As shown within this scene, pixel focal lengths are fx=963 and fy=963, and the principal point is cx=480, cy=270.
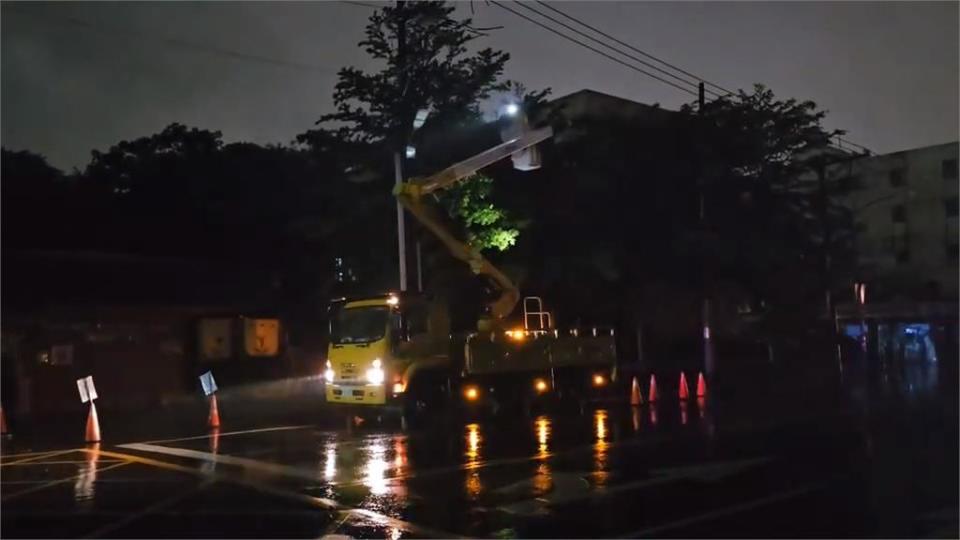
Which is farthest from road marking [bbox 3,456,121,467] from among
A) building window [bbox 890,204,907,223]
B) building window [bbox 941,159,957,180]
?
building window [bbox 890,204,907,223]

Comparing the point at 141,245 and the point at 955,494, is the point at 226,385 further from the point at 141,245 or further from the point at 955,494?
the point at 955,494

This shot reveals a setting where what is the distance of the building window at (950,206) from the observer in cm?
3703

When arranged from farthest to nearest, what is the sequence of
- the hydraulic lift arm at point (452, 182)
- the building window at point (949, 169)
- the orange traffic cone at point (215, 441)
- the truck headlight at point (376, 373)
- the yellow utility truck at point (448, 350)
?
1. the building window at point (949, 169)
2. the hydraulic lift arm at point (452, 182)
3. the yellow utility truck at point (448, 350)
4. the truck headlight at point (376, 373)
5. the orange traffic cone at point (215, 441)

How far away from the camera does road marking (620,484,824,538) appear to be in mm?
8727

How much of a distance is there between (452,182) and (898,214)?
25.0 meters

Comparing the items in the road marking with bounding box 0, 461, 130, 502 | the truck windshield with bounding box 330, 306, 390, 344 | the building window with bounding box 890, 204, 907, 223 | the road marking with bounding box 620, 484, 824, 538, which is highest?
the building window with bounding box 890, 204, 907, 223

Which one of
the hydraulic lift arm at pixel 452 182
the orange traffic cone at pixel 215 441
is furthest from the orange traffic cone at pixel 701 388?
the orange traffic cone at pixel 215 441

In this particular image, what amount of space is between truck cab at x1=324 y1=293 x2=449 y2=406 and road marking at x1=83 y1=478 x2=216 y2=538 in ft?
20.9

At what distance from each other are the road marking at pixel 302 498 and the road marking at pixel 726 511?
1.73 m

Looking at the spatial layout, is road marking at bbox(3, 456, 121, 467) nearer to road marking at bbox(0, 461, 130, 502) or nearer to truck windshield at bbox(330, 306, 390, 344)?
road marking at bbox(0, 461, 130, 502)

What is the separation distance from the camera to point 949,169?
3544cm

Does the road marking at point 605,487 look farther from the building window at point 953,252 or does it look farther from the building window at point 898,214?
the building window at point 953,252

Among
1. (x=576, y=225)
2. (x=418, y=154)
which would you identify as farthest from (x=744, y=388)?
(x=418, y=154)

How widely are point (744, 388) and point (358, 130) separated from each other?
13.7 meters
